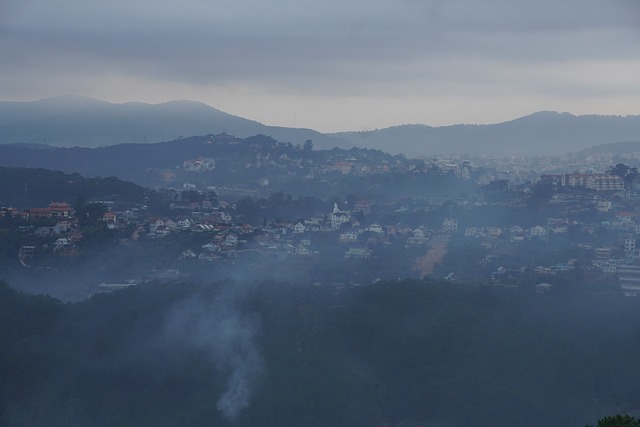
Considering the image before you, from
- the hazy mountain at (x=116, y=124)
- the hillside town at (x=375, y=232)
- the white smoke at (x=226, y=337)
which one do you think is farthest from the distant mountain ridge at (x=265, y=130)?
the white smoke at (x=226, y=337)

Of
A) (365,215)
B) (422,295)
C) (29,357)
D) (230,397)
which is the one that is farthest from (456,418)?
(365,215)

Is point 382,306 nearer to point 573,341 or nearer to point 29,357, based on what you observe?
point 573,341

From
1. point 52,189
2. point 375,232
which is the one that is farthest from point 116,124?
point 375,232

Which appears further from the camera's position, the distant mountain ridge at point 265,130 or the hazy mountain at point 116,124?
the distant mountain ridge at point 265,130

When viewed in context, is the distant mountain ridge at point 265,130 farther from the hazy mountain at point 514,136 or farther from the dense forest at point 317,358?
the dense forest at point 317,358

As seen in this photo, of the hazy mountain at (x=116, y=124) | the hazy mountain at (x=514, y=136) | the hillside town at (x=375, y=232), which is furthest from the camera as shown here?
the hazy mountain at (x=514, y=136)

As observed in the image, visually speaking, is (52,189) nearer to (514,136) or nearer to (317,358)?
(317,358)

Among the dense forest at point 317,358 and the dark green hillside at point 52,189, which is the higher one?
the dark green hillside at point 52,189
